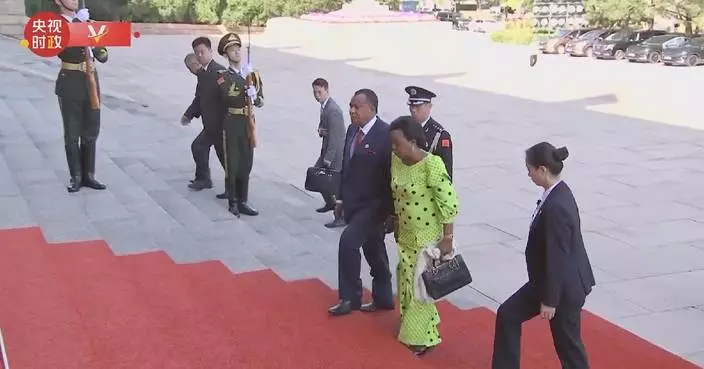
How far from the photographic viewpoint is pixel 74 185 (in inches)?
335

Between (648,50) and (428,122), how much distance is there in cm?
2955

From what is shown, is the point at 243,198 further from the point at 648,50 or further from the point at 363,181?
the point at 648,50

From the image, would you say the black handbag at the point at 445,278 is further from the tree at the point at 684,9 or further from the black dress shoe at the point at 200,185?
the tree at the point at 684,9

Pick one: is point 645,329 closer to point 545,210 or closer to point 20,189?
point 545,210

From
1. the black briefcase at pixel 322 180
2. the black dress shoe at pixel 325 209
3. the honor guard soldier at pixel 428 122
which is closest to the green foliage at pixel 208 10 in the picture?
the black dress shoe at pixel 325 209

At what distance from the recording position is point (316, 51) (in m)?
34.3

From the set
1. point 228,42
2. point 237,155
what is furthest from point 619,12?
point 228,42

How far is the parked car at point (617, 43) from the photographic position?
3353 centimetres

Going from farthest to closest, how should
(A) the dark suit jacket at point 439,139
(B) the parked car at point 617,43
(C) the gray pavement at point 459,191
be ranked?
(B) the parked car at point 617,43, (C) the gray pavement at point 459,191, (A) the dark suit jacket at point 439,139

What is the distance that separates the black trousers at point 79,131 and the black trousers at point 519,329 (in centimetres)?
546

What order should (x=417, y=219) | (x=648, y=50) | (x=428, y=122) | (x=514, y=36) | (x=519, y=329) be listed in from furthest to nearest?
(x=514, y=36) < (x=648, y=50) < (x=428, y=122) < (x=417, y=219) < (x=519, y=329)

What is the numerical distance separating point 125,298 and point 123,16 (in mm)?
40670

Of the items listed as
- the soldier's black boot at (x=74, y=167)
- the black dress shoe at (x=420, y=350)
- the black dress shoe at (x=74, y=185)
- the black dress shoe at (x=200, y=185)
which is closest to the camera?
the black dress shoe at (x=420, y=350)

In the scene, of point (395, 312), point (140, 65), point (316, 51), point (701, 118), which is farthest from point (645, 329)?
point (316, 51)
